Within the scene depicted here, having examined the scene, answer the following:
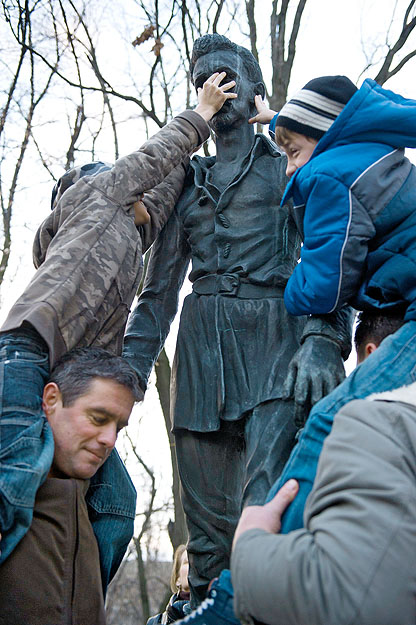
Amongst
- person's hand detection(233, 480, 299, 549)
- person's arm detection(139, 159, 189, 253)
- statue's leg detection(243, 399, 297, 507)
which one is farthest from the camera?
person's arm detection(139, 159, 189, 253)

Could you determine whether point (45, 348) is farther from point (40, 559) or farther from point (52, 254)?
point (40, 559)

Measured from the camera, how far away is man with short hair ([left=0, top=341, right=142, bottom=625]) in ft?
9.24

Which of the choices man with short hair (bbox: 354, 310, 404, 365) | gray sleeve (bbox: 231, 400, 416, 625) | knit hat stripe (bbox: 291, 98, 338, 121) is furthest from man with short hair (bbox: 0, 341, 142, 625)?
knit hat stripe (bbox: 291, 98, 338, 121)

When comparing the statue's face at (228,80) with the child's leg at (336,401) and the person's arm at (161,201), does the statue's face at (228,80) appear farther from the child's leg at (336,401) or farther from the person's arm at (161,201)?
the child's leg at (336,401)

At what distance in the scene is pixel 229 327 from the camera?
3.86m

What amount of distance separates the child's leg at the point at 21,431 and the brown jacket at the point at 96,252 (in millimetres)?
69

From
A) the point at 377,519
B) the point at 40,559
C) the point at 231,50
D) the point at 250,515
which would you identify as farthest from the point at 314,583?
the point at 231,50

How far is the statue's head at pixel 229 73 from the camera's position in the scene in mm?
4250

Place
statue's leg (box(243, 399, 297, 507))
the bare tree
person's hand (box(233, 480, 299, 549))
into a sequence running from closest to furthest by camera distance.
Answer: person's hand (box(233, 480, 299, 549)) < statue's leg (box(243, 399, 297, 507)) < the bare tree

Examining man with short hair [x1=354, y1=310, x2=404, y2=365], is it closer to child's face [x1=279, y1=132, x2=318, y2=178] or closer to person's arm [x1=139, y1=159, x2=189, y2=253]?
child's face [x1=279, y1=132, x2=318, y2=178]

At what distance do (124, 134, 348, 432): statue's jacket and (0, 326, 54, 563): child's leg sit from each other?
0.87 meters

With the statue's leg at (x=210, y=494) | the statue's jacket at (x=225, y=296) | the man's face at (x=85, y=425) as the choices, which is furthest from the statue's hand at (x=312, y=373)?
the man's face at (x=85, y=425)

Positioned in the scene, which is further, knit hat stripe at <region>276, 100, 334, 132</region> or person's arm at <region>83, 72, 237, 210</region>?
person's arm at <region>83, 72, 237, 210</region>

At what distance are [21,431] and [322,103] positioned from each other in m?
1.63
